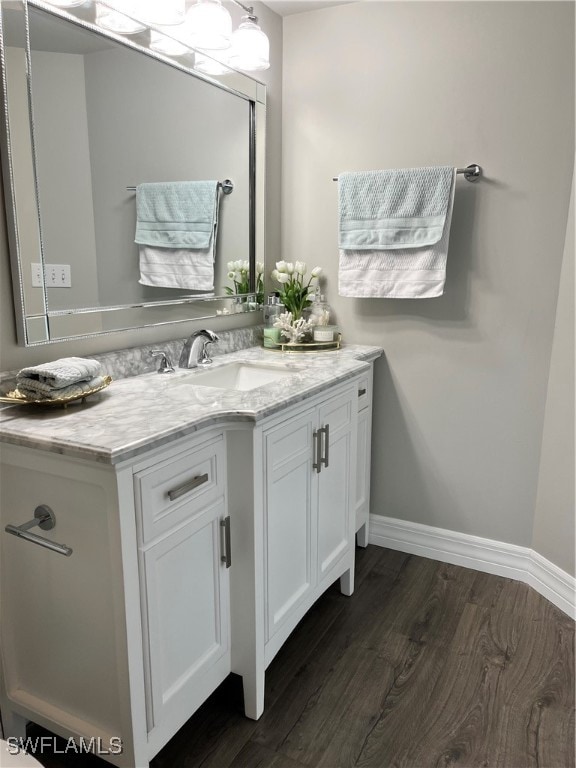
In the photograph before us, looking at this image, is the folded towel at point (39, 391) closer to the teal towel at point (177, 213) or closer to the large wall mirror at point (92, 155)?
the large wall mirror at point (92, 155)

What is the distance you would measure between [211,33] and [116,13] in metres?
0.34

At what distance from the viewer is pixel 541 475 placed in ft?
7.42

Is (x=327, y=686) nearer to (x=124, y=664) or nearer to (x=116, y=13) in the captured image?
(x=124, y=664)

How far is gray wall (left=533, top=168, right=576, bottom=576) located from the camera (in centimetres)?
208

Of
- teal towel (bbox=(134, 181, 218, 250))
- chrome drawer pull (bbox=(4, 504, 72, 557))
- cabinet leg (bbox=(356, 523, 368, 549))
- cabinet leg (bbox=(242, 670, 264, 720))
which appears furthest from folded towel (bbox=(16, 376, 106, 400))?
cabinet leg (bbox=(356, 523, 368, 549))

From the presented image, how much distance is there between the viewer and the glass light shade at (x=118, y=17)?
164 centimetres

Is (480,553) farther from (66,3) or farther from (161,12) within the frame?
(66,3)

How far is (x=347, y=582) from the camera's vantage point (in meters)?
2.22

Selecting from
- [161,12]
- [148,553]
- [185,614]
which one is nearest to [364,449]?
[185,614]

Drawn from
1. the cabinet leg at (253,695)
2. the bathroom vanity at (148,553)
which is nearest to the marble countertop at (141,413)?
the bathroom vanity at (148,553)

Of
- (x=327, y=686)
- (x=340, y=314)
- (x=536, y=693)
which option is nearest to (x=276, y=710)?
Result: (x=327, y=686)

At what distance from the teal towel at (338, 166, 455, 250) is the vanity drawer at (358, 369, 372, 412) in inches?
20.7

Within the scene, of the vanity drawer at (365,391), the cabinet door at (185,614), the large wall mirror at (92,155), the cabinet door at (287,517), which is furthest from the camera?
the vanity drawer at (365,391)

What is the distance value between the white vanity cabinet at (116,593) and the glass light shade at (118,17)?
4.04ft
